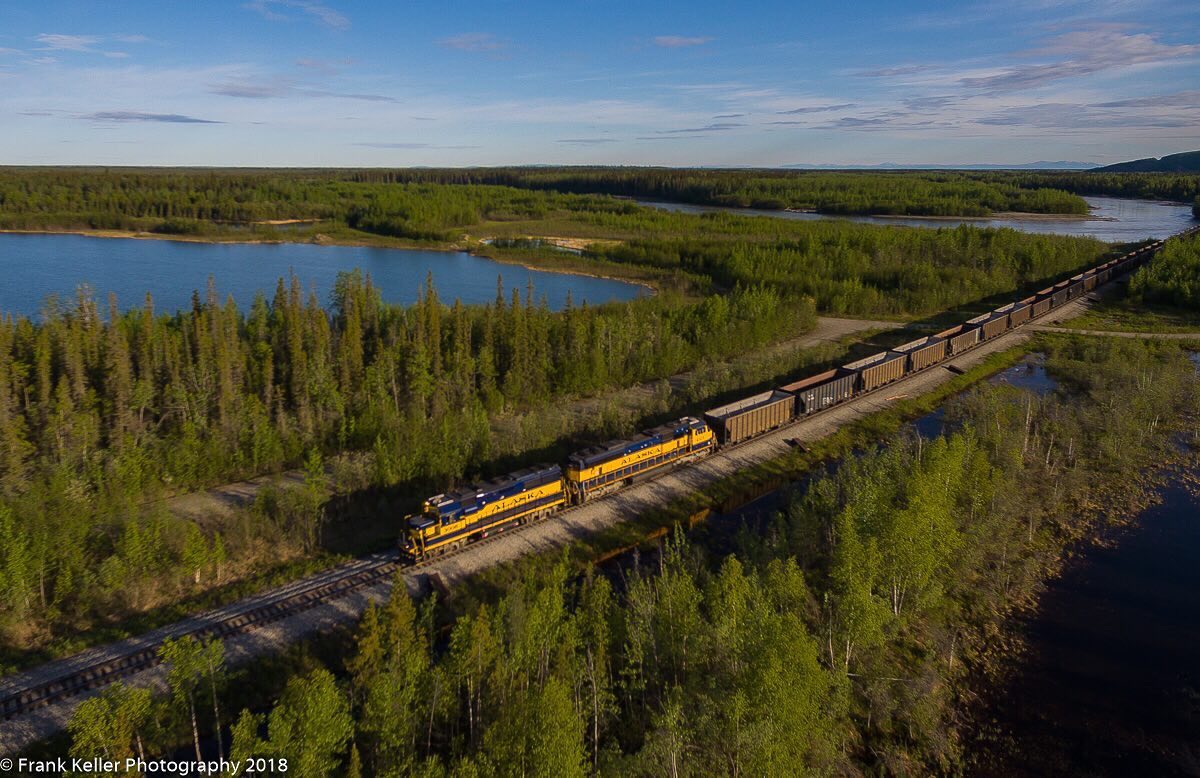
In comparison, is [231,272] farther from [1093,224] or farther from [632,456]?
[1093,224]

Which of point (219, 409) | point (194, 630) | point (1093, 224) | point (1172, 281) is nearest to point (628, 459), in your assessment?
point (194, 630)

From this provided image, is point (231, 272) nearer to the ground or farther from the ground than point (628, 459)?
farther from the ground

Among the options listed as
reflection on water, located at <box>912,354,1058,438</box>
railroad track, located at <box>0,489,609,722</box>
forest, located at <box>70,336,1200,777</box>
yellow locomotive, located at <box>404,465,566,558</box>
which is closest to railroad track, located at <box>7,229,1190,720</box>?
railroad track, located at <box>0,489,609,722</box>

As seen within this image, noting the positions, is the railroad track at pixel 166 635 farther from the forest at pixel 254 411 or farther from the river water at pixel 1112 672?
the river water at pixel 1112 672

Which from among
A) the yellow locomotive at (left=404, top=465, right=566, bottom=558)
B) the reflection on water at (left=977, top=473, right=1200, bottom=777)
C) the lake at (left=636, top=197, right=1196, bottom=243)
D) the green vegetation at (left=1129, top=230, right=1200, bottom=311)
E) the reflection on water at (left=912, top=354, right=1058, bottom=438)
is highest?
the lake at (left=636, top=197, right=1196, bottom=243)

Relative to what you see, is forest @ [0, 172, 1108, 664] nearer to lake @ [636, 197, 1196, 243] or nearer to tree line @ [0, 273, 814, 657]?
tree line @ [0, 273, 814, 657]

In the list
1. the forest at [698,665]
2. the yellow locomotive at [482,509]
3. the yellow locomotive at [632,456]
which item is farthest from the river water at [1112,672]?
the yellow locomotive at [482,509]
